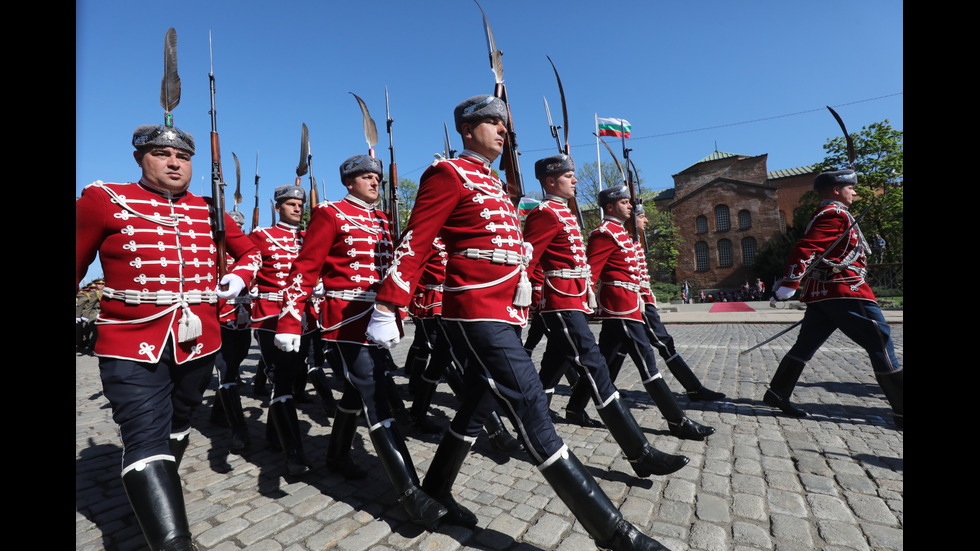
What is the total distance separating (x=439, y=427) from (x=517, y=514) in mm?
1911

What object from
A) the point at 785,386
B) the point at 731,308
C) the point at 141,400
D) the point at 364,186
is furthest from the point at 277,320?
the point at 731,308

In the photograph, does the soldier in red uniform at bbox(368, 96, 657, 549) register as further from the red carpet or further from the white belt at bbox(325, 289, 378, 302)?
the red carpet

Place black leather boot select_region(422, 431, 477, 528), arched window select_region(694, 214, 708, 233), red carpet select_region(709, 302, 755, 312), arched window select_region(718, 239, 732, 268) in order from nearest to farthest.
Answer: black leather boot select_region(422, 431, 477, 528) → red carpet select_region(709, 302, 755, 312) → arched window select_region(718, 239, 732, 268) → arched window select_region(694, 214, 708, 233)

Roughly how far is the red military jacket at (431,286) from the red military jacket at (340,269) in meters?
1.41

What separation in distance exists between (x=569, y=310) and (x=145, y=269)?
8.40 feet

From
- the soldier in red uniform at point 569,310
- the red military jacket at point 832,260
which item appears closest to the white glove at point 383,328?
the soldier in red uniform at point 569,310

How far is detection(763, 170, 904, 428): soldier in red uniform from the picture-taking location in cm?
434

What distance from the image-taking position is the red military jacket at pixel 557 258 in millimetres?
3760

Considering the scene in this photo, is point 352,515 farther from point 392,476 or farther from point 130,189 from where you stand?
point 130,189

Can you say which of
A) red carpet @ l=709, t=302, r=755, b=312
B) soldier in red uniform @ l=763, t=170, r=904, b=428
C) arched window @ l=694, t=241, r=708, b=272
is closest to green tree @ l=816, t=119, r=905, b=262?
red carpet @ l=709, t=302, r=755, b=312

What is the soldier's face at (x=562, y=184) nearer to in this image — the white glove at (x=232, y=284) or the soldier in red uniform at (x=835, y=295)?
the soldier in red uniform at (x=835, y=295)

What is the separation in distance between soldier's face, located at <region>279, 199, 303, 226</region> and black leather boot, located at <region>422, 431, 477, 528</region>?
325 centimetres

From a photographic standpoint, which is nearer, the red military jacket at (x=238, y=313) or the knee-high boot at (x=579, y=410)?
the knee-high boot at (x=579, y=410)
